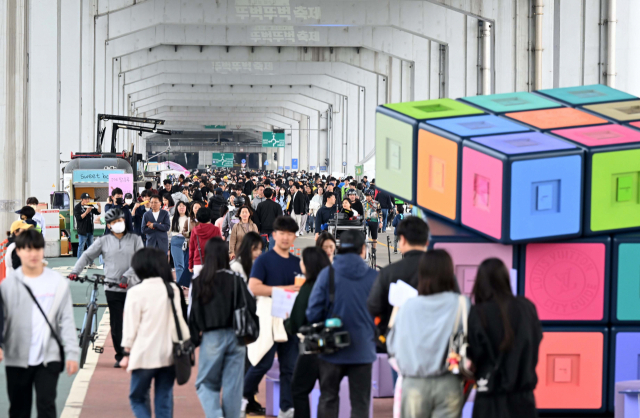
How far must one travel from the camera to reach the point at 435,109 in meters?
8.67

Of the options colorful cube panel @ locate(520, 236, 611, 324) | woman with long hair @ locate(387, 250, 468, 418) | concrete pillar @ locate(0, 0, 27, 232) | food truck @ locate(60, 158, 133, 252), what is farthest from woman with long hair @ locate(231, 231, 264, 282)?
concrete pillar @ locate(0, 0, 27, 232)

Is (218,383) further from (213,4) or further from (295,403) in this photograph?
(213,4)

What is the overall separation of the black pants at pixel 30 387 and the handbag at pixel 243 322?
1347 mm

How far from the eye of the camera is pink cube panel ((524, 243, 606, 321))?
25.0 ft

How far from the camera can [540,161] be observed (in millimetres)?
7266

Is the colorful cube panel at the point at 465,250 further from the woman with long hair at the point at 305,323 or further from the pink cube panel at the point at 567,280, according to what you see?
the woman with long hair at the point at 305,323

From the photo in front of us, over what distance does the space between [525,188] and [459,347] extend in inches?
90.6

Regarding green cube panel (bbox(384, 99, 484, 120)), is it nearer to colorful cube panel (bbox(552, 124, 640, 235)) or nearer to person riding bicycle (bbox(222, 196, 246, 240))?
colorful cube panel (bbox(552, 124, 640, 235))

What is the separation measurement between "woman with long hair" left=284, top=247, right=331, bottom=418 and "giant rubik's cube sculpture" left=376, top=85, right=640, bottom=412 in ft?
4.21

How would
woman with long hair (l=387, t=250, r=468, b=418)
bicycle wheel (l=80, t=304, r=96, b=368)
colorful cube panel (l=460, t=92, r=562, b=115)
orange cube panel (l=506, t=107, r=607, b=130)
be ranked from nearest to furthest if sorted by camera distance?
woman with long hair (l=387, t=250, r=468, b=418) < orange cube panel (l=506, t=107, r=607, b=130) < colorful cube panel (l=460, t=92, r=562, b=115) < bicycle wheel (l=80, t=304, r=96, b=368)

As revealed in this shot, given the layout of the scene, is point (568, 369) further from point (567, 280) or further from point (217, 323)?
point (217, 323)

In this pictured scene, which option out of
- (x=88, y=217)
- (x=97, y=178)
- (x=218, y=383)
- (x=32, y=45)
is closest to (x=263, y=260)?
(x=218, y=383)

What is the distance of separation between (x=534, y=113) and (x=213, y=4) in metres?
28.8

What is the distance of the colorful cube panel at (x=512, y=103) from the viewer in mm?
8672
